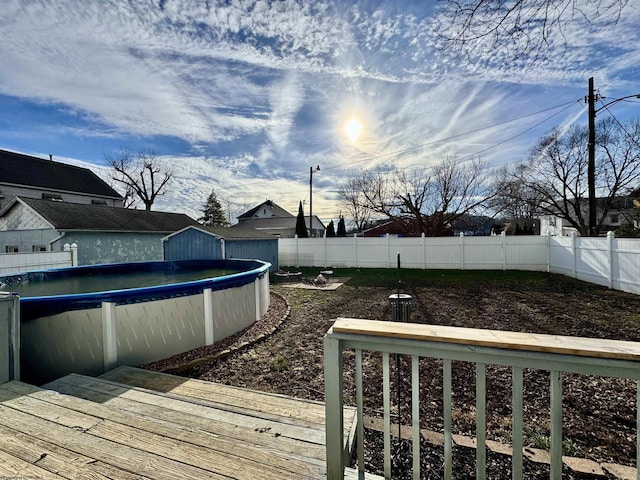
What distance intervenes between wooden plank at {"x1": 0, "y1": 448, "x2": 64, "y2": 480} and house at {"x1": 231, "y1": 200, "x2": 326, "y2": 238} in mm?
29145

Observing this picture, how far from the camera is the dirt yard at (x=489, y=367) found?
97.5 inches

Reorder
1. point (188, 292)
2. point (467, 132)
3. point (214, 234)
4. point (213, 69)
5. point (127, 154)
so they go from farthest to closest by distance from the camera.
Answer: point (127, 154)
point (467, 132)
point (214, 234)
point (213, 69)
point (188, 292)

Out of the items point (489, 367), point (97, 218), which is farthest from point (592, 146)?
point (97, 218)

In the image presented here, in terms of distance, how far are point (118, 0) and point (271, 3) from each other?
2712 mm

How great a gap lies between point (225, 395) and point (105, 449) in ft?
3.81

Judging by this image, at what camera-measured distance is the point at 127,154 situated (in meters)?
25.7

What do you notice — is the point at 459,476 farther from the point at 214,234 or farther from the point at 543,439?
the point at 214,234

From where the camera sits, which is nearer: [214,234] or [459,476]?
[459,476]

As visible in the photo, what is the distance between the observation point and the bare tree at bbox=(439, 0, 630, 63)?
8.43 ft

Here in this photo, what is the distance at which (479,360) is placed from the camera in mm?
1148

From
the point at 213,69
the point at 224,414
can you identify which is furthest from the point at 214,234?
the point at 224,414

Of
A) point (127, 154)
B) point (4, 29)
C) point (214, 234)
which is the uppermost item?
point (127, 154)

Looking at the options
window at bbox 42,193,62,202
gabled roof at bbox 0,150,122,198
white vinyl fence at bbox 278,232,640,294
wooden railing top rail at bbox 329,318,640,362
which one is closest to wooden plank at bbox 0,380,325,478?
wooden railing top rail at bbox 329,318,640,362

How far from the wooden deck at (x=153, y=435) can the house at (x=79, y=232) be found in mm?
12719
